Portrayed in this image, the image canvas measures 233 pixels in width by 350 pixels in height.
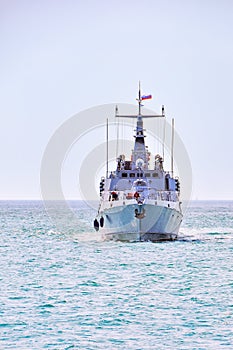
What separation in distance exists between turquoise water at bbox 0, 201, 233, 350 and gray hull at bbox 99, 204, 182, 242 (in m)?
3.88

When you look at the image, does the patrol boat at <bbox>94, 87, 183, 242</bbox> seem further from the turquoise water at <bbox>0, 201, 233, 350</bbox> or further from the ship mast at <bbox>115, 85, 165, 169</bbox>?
the turquoise water at <bbox>0, 201, 233, 350</bbox>

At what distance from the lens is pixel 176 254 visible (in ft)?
153

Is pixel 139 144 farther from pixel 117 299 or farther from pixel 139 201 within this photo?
pixel 117 299

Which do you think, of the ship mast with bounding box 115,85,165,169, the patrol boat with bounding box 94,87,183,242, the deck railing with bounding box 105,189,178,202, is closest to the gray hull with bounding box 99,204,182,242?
A: the patrol boat with bounding box 94,87,183,242

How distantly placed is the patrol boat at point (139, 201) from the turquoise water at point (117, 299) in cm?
407

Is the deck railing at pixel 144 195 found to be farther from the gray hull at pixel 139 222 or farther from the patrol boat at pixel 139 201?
the gray hull at pixel 139 222

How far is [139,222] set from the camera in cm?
5262

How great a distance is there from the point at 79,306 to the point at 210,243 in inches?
1261

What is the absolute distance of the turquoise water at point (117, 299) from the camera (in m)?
21.7

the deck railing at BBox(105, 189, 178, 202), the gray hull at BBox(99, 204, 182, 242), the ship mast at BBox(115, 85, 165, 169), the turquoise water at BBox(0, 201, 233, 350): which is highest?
the ship mast at BBox(115, 85, 165, 169)

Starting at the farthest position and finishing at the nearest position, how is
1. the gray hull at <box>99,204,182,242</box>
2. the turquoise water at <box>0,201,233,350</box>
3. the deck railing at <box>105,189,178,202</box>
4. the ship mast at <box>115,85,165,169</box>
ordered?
the ship mast at <box>115,85,165,169</box>
the deck railing at <box>105,189,178,202</box>
the gray hull at <box>99,204,182,242</box>
the turquoise water at <box>0,201,233,350</box>

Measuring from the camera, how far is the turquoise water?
21672mm

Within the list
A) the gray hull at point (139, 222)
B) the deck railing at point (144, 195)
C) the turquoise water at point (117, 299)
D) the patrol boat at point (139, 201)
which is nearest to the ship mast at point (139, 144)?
the patrol boat at point (139, 201)

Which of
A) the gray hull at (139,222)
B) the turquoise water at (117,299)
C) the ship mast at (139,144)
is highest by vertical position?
the ship mast at (139,144)
